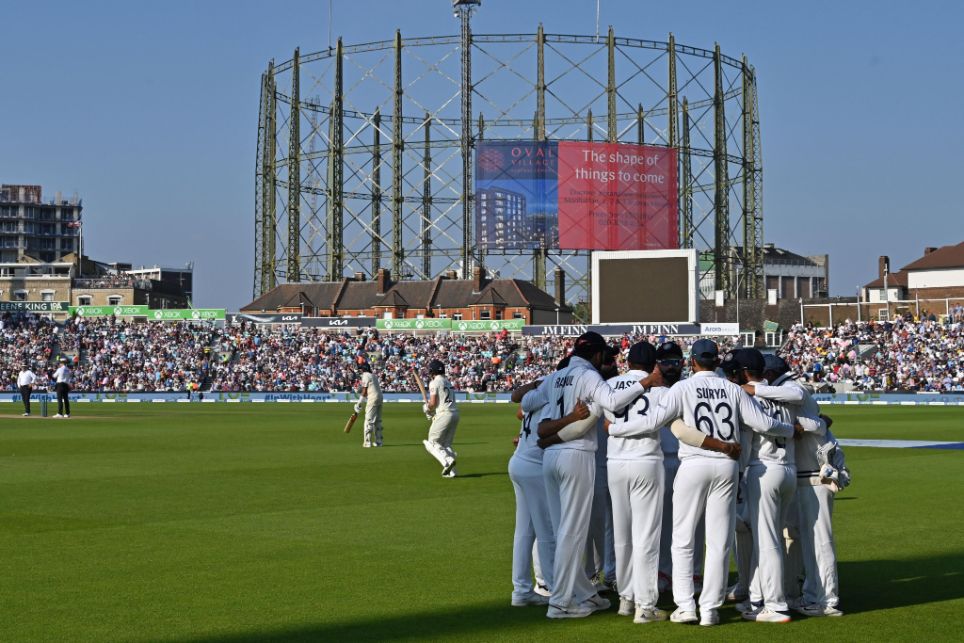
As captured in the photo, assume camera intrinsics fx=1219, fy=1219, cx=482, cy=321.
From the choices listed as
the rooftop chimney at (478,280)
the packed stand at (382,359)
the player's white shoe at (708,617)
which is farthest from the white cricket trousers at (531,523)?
the rooftop chimney at (478,280)

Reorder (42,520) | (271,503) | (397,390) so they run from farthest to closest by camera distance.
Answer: (397,390) < (271,503) < (42,520)

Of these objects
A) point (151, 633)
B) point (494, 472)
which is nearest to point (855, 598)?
point (151, 633)

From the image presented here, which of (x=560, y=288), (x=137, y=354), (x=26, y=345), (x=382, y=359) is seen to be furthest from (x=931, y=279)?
(x=26, y=345)

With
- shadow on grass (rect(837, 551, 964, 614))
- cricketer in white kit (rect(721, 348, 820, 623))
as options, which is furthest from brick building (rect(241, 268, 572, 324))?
cricketer in white kit (rect(721, 348, 820, 623))

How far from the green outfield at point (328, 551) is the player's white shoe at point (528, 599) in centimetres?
11

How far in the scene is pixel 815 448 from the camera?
952 cm

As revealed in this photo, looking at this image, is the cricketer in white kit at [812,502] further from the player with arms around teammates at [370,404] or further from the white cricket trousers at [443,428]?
the player with arms around teammates at [370,404]

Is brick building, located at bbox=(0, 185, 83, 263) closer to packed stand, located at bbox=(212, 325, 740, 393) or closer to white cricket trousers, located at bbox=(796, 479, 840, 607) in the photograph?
packed stand, located at bbox=(212, 325, 740, 393)

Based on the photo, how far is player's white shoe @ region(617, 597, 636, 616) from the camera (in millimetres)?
9305

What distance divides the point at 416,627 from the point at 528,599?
127cm

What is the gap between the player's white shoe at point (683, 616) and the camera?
8922 millimetres

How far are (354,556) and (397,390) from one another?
55587 mm

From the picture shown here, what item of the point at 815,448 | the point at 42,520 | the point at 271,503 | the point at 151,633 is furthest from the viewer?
the point at 271,503

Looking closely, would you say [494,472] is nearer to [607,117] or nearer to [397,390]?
[397,390]
